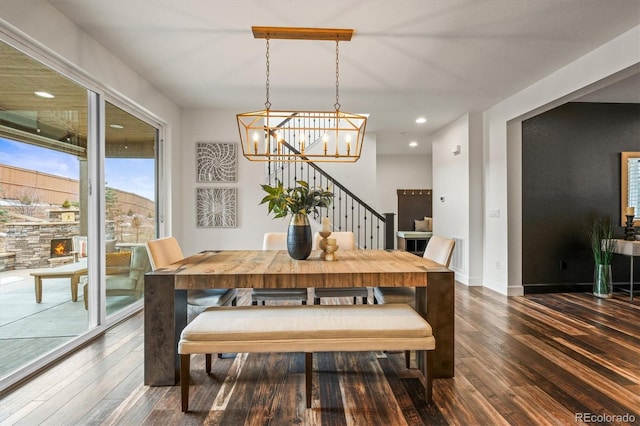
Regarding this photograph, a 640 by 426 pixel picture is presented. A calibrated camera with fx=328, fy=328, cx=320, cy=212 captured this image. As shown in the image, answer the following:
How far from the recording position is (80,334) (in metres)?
2.76

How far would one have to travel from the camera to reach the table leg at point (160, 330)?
2.05 meters

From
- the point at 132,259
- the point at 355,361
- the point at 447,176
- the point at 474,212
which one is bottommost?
the point at 355,361

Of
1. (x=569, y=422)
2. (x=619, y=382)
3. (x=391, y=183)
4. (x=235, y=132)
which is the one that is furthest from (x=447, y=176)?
(x=569, y=422)

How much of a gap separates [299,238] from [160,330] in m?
1.11

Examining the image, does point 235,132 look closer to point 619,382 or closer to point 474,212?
point 474,212

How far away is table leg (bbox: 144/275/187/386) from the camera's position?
2049 mm

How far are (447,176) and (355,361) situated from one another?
4.18 meters

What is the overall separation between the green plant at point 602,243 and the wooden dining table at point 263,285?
3.36 meters

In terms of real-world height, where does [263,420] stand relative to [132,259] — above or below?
below

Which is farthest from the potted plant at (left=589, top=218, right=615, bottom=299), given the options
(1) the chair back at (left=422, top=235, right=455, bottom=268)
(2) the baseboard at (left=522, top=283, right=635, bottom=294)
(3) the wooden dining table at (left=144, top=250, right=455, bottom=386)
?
(3) the wooden dining table at (left=144, top=250, right=455, bottom=386)

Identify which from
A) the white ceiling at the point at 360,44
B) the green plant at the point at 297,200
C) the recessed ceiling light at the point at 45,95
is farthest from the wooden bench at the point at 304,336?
the white ceiling at the point at 360,44

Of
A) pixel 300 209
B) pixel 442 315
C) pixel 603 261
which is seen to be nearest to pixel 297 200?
pixel 300 209

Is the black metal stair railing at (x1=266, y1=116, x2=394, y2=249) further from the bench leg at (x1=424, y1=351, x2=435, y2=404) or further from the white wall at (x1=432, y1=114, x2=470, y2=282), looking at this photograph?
the bench leg at (x1=424, y1=351, x2=435, y2=404)

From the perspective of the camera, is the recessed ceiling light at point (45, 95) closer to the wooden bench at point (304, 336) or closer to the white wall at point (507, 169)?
the wooden bench at point (304, 336)
